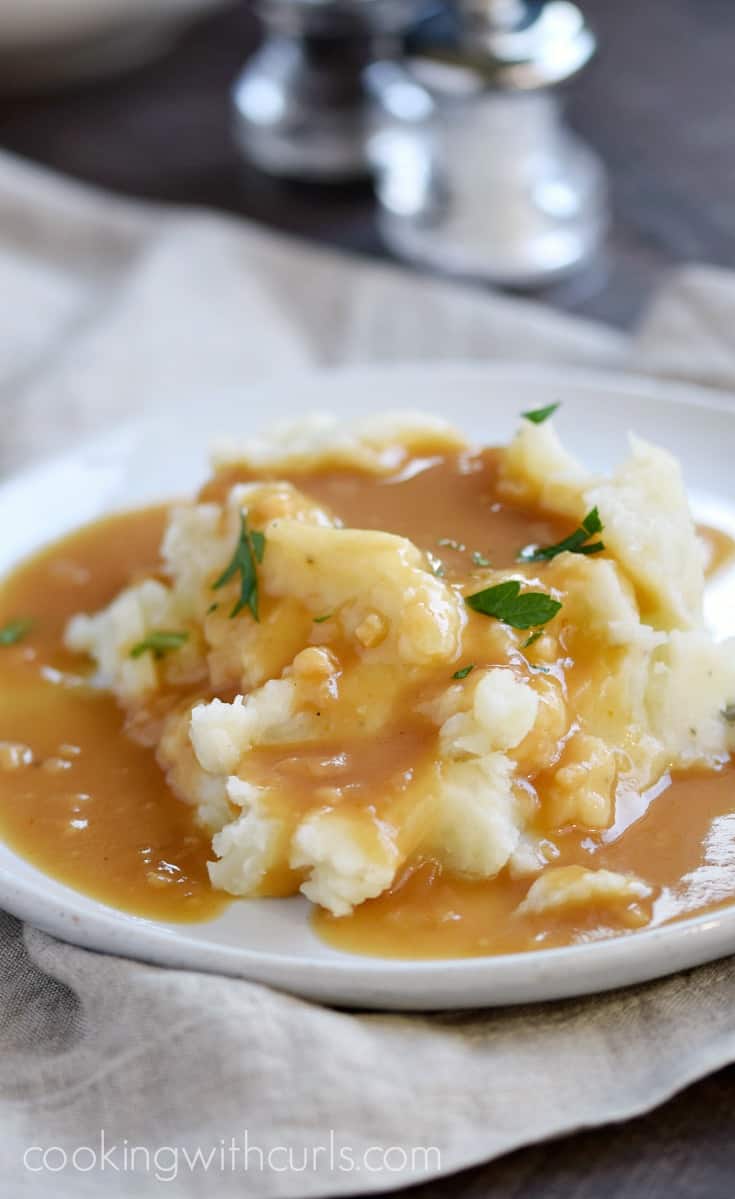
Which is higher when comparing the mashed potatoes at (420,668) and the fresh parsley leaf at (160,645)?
the mashed potatoes at (420,668)

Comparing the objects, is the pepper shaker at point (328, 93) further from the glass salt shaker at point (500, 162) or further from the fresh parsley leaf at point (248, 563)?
the fresh parsley leaf at point (248, 563)

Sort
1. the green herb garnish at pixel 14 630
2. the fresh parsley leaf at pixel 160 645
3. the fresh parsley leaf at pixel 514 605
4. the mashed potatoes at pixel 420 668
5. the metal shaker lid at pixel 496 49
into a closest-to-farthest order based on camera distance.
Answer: the mashed potatoes at pixel 420 668, the fresh parsley leaf at pixel 514 605, the fresh parsley leaf at pixel 160 645, the green herb garnish at pixel 14 630, the metal shaker lid at pixel 496 49

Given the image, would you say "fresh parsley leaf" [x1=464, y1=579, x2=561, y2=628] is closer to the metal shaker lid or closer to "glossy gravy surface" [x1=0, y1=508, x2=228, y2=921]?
"glossy gravy surface" [x1=0, y1=508, x2=228, y2=921]

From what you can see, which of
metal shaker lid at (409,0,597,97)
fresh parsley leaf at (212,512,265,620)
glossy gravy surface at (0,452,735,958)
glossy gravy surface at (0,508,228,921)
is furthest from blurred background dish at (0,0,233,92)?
fresh parsley leaf at (212,512,265,620)

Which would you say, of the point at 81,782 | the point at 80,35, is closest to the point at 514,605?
the point at 81,782

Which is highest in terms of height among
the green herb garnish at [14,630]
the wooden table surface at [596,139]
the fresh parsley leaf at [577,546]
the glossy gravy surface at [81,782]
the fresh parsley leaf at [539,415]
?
the fresh parsley leaf at [539,415]

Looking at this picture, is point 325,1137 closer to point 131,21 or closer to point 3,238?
point 3,238

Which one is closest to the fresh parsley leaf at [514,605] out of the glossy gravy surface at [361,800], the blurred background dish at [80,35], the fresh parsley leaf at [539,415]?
the glossy gravy surface at [361,800]
